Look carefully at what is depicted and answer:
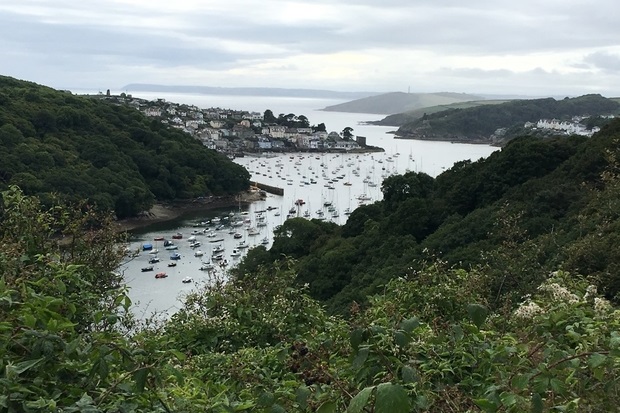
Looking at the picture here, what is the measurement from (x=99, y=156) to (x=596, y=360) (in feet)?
116

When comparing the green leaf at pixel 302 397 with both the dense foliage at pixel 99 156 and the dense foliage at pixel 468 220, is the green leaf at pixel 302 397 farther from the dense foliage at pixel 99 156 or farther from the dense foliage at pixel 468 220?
the dense foliage at pixel 99 156

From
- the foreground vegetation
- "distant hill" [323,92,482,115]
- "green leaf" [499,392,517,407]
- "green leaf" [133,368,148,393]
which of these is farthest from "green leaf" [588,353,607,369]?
"distant hill" [323,92,482,115]

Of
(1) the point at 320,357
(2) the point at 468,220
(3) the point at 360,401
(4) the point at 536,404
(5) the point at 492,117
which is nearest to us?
(3) the point at 360,401

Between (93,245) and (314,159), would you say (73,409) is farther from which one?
(314,159)

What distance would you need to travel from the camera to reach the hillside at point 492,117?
85.3 metres

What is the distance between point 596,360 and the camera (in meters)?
1.69

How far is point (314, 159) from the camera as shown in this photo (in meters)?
63.6

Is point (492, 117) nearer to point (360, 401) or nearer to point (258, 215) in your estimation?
point (258, 215)

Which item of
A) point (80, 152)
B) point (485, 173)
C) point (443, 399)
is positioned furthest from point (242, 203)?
point (443, 399)

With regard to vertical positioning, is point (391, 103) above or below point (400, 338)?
above

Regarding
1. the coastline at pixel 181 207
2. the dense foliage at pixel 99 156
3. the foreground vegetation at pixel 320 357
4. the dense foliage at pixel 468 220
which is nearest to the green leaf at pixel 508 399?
the foreground vegetation at pixel 320 357

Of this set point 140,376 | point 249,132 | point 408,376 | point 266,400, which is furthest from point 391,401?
point 249,132

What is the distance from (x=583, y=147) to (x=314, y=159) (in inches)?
1953

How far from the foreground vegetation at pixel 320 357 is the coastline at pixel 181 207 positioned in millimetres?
27441
